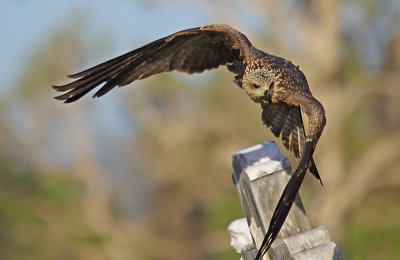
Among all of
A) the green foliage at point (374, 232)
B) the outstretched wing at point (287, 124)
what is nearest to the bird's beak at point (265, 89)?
the outstretched wing at point (287, 124)

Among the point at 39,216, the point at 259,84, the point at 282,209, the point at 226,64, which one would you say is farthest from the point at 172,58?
the point at 39,216

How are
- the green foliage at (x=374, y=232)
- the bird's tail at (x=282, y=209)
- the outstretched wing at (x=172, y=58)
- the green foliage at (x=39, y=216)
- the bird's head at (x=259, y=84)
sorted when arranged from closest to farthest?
the bird's tail at (x=282, y=209)
the outstretched wing at (x=172, y=58)
the bird's head at (x=259, y=84)
the green foliage at (x=374, y=232)
the green foliage at (x=39, y=216)

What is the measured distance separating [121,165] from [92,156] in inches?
55.1

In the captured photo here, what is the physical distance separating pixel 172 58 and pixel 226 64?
43 cm

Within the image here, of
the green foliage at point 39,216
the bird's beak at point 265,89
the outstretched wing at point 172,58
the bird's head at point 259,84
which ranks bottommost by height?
the bird's beak at point 265,89

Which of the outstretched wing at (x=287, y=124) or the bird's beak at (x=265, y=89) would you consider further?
the bird's beak at (x=265, y=89)

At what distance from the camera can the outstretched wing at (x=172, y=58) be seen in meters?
5.97

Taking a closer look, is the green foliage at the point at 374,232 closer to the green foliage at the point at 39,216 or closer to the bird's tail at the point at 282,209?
the green foliage at the point at 39,216

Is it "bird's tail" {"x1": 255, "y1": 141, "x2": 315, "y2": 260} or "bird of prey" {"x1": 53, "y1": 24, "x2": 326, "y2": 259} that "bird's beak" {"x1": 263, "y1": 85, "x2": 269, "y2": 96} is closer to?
"bird of prey" {"x1": 53, "y1": 24, "x2": 326, "y2": 259}

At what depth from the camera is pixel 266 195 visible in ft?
15.5

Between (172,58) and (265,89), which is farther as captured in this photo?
(172,58)

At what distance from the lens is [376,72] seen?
22047 millimetres

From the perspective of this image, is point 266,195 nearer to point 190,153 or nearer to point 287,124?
point 287,124

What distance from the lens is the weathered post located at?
4.50m
